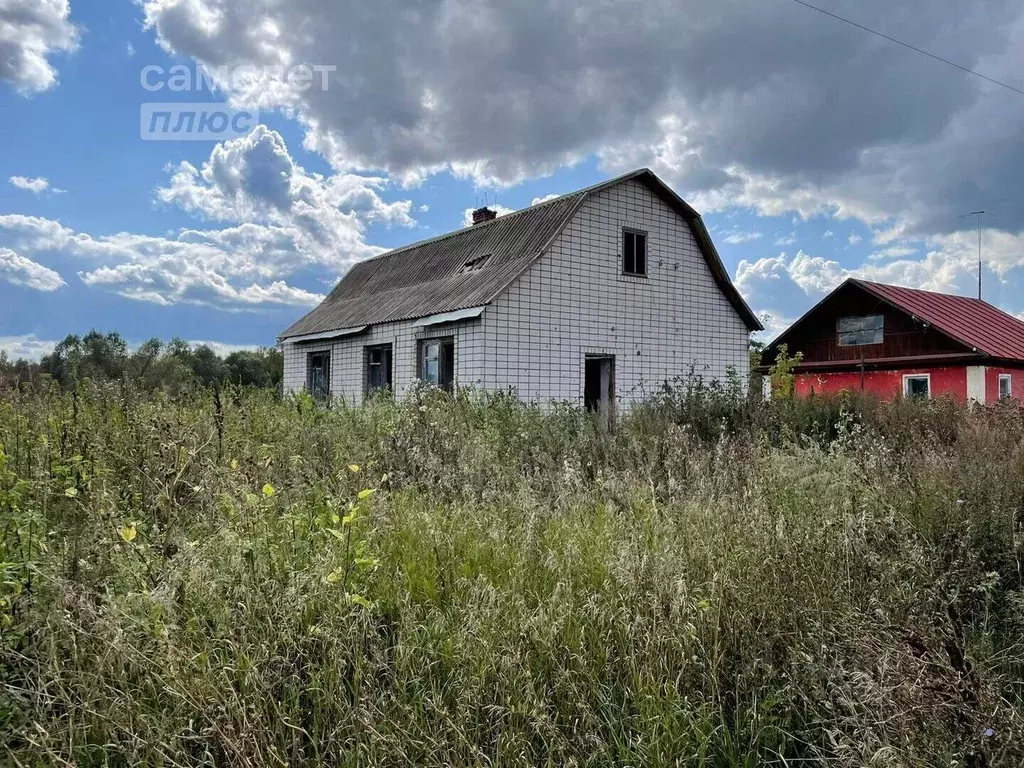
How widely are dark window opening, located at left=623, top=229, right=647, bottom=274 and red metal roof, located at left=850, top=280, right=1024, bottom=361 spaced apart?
12.7 m

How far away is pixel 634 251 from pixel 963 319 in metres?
16.4

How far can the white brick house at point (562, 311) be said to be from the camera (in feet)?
45.8

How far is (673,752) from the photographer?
2424 millimetres

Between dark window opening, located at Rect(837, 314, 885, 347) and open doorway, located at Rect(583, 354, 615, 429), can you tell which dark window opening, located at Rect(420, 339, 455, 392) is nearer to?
open doorway, located at Rect(583, 354, 615, 429)

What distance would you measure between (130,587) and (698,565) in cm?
280

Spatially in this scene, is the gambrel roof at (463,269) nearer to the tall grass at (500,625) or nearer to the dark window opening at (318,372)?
the dark window opening at (318,372)

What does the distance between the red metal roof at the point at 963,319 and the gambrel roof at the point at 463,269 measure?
8632mm

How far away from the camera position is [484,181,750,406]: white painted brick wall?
14.0 m

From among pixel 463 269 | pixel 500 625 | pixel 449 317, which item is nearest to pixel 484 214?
pixel 463 269

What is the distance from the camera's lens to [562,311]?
14.7 m

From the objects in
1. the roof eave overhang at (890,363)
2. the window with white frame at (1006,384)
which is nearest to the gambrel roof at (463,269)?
the roof eave overhang at (890,363)

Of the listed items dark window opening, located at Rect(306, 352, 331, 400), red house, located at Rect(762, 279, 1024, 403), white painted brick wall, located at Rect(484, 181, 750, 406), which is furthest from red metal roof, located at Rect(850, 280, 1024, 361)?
dark window opening, located at Rect(306, 352, 331, 400)

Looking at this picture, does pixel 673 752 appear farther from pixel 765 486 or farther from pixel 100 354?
pixel 100 354

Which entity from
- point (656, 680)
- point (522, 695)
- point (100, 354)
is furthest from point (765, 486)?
point (100, 354)
